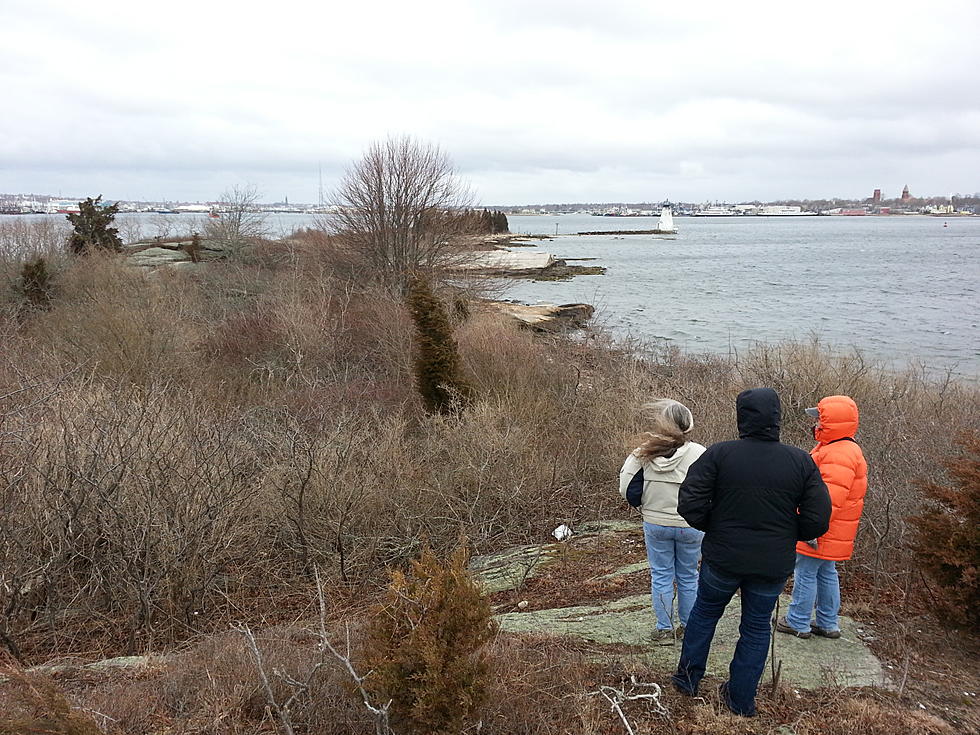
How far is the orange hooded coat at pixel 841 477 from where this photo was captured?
5.16 meters

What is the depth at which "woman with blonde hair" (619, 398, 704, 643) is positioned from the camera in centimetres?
525

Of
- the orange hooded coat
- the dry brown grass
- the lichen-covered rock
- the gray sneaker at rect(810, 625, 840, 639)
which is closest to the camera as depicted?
the lichen-covered rock

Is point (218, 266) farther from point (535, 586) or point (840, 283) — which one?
point (840, 283)

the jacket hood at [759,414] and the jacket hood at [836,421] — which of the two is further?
the jacket hood at [836,421]

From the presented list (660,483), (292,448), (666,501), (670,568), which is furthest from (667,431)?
(292,448)

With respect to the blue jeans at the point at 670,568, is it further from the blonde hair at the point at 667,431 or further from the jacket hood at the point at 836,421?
the jacket hood at the point at 836,421

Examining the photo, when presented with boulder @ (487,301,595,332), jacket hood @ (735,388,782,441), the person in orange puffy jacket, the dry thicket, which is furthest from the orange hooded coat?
boulder @ (487,301,595,332)

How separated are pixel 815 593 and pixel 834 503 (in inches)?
31.1

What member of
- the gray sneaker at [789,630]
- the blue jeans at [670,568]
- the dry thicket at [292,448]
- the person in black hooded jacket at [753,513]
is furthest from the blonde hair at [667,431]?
the dry thicket at [292,448]

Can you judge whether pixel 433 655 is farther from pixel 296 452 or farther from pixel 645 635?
pixel 296 452

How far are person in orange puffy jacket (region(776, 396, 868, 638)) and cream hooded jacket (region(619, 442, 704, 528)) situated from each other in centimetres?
95

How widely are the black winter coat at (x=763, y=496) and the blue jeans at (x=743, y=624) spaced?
0.12 meters

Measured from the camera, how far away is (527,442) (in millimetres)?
12203

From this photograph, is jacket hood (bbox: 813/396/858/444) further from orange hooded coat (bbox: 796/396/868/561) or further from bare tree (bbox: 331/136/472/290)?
bare tree (bbox: 331/136/472/290)
